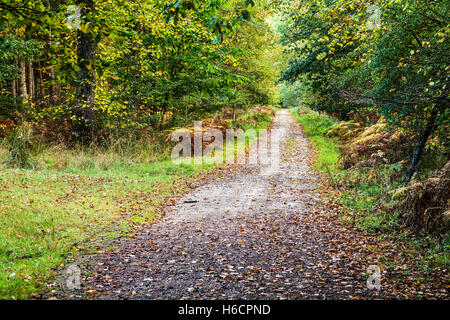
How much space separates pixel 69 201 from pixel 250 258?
463 cm

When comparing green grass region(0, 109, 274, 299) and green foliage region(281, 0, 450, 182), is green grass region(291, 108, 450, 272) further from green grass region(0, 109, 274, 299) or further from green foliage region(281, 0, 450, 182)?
green grass region(0, 109, 274, 299)

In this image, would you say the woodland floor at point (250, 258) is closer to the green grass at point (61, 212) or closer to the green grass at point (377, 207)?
the green grass at point (377, 207)

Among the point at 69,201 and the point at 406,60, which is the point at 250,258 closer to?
the point at 69,201

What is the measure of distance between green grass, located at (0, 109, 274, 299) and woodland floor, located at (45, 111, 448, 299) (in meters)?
0.51

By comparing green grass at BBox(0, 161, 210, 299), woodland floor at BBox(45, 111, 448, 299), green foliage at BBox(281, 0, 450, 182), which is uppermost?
green foliage at BBox(281, 0, 450, 182)

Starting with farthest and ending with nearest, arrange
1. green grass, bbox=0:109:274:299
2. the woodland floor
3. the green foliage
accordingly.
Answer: the green foliage → green grass, bbox=0:109:274:299 → the woodland floor

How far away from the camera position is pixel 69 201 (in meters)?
7.17

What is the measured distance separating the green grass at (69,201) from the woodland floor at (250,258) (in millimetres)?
506

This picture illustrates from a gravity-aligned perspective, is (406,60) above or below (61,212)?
above

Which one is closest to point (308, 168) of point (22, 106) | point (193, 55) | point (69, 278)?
point (193, 55)

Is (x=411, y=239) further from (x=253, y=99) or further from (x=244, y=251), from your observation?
(x=253, y=99)

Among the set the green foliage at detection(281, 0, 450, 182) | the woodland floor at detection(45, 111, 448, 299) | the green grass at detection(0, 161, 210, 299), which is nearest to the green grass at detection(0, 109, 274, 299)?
the green grass at detection(0, 161, 210, 299)

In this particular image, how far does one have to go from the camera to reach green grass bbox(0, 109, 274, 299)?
14.8 ft

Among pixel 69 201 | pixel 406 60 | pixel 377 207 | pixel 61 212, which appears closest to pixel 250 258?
pixel 377 207
